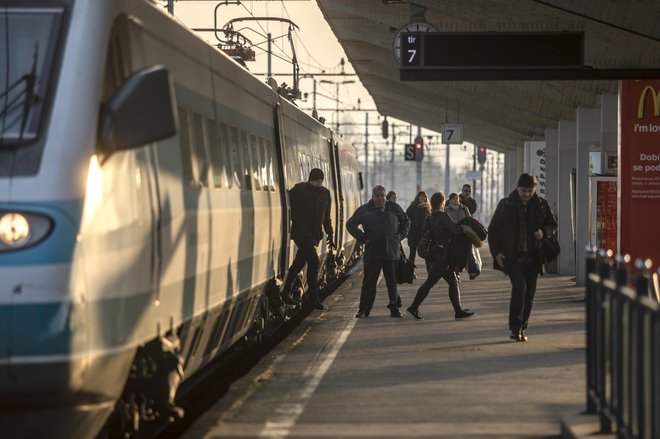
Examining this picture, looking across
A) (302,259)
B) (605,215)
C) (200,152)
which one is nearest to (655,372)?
(200,152)

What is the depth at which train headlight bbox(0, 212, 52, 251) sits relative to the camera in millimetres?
7961

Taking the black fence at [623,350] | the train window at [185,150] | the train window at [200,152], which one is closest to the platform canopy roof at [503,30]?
the train window at [200,152]

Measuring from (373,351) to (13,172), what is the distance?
327 inches

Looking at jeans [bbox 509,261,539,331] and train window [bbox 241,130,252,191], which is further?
jeans [bbox 509,261,539,331]

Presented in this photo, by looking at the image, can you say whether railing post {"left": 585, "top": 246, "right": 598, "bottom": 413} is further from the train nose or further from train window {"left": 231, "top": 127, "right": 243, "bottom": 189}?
train window {"left": 231, "top": 127, "right": 243, "bottom": 189}

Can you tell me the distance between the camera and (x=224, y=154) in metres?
13.1

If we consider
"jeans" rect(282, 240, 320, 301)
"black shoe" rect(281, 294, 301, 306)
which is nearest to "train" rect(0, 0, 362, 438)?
"black shoe" rect(281, 294, 301, 306)

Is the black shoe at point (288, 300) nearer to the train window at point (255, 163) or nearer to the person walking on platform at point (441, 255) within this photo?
the person walking on platform at point (441, 255)

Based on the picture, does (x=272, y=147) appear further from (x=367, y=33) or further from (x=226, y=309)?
(x=367, y=33)

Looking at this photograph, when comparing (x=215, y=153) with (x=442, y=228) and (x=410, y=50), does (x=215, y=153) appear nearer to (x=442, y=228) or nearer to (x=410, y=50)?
(x=410, y=50)

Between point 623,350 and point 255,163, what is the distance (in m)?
7.62

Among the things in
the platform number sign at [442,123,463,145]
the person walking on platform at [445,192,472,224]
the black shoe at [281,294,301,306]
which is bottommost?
the black shoe at [281,294,301,306]

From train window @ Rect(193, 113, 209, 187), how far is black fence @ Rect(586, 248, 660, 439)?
284cm

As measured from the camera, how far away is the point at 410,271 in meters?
21.4
